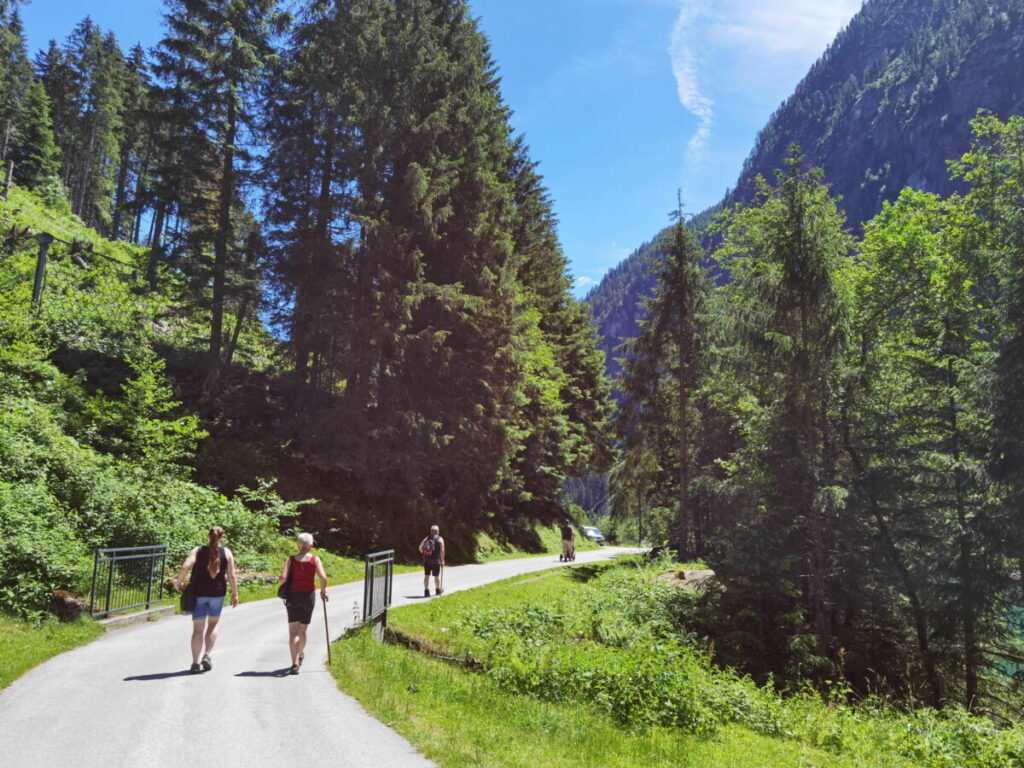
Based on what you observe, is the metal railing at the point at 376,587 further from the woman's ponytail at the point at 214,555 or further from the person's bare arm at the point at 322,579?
the woman's ponytail at the point at 214,555

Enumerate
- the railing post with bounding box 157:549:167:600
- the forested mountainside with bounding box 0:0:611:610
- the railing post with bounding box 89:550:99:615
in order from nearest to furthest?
1. the railing post with bounding box 89:550:99:615
2. the railing post with bounding box 157:549:167:600
3. the forested mountainside with bounding box 0:0:611:610

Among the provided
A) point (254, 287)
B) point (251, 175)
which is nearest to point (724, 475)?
point (254, 287)

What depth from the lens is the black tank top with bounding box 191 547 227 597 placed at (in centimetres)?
879

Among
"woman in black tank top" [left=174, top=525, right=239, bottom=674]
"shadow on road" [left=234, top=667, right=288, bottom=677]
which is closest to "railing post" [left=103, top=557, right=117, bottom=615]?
"woman in black tank top" [left=174, top=525, right=239, bottom=674]

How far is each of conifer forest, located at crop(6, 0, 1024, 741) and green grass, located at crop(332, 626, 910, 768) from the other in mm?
6937

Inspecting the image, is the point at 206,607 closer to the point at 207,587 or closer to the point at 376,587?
the point at 207,587

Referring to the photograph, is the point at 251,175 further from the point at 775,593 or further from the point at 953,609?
the point at 953,609

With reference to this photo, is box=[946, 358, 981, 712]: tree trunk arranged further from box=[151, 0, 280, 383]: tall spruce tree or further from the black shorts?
box=[151, 0, 280, 383]: tall spruce tree

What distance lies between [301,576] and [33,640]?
4212 millimetres

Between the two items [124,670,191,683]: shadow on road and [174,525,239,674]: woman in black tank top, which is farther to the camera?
[174,525,239,674]: woman in black tank top

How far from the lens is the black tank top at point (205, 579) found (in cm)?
879

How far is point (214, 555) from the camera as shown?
29.5 ft

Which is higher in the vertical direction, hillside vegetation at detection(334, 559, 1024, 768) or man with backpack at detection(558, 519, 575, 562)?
man with backpack at detection(558, 519, 575, 562)

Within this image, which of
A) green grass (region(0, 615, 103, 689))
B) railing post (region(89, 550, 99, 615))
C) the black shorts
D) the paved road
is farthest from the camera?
railing post (region(89, 550, 99, 615))
